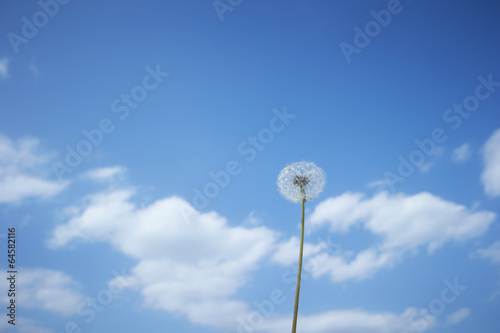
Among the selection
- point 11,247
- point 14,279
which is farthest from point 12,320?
point 11,247

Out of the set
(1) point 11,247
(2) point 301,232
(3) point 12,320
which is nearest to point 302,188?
(2) point 301,232

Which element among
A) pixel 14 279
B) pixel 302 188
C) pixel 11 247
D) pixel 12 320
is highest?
pixel 302 188

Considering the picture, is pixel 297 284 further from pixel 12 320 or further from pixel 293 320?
pixel 12 320

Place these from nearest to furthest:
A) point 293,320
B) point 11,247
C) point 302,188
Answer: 1. point 293,320
2. point 302,188
3. point 11,247

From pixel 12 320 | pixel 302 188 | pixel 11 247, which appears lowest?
pixel 12 320

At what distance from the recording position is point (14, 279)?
26.5 m

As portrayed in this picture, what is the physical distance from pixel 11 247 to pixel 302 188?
25.4m

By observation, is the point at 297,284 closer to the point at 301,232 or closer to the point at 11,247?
the point at 301,232

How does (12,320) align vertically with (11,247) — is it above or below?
below

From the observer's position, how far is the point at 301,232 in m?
19.2

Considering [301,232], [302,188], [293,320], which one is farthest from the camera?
[302,188]

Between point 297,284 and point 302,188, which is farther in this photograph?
point 302,188

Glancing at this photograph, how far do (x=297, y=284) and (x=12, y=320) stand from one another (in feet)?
85.0

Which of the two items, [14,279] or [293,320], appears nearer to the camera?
[293,320]
